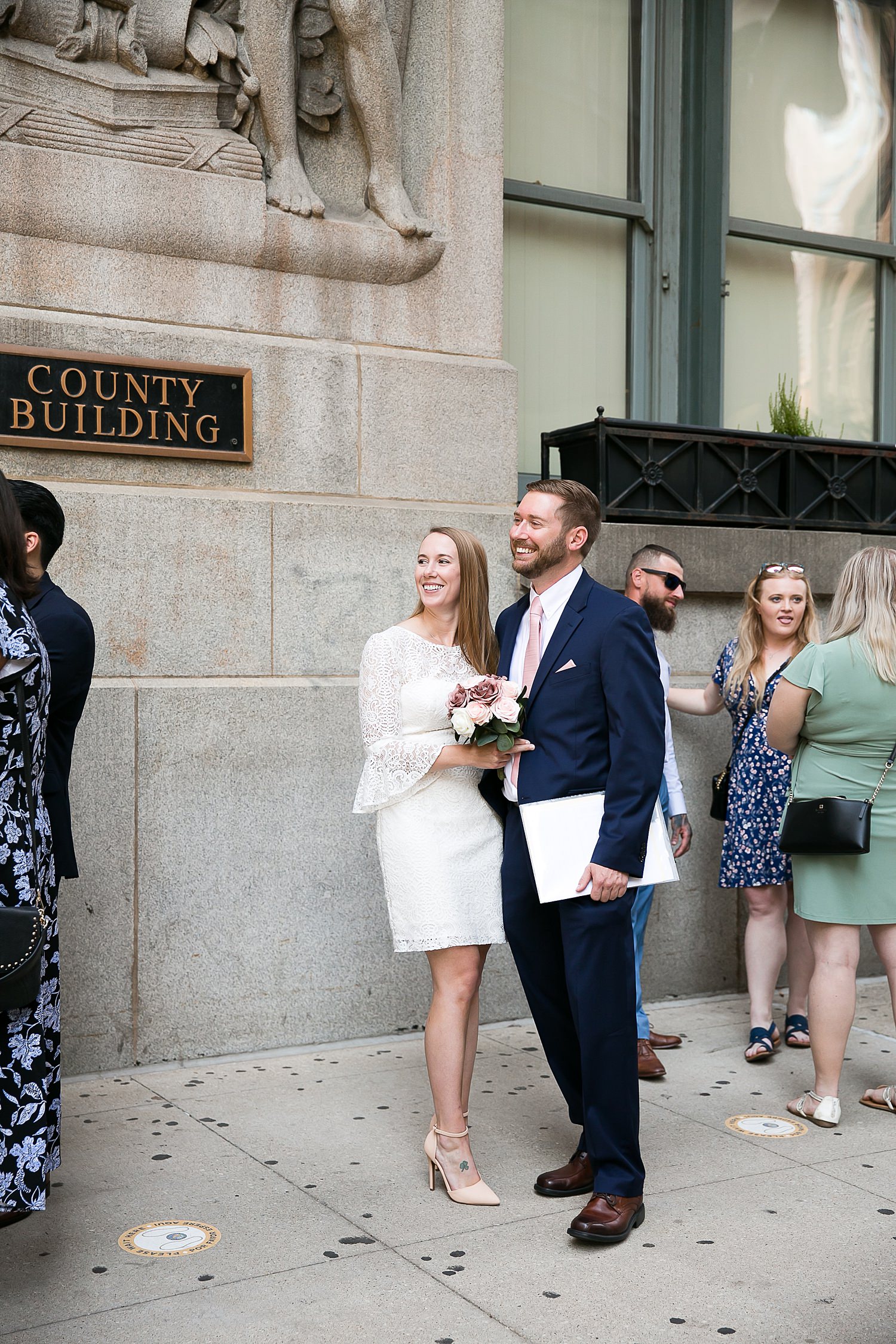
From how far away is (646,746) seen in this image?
3883 millimetres

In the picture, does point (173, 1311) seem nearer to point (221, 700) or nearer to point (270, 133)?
point (221, 700)

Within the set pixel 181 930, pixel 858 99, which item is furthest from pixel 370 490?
pixel 858 99

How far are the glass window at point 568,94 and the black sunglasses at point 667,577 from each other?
3084 mm

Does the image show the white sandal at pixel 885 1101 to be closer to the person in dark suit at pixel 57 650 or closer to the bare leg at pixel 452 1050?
the bare leg at pixel 452 1050

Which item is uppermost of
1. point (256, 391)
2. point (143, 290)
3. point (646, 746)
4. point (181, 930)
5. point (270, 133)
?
point (270, 133)

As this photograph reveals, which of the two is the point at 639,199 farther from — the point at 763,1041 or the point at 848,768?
the point at 763,1041

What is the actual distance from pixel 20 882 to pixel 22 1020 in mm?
394

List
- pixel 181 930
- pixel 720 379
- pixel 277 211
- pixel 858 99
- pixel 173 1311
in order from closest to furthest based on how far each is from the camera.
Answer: pixel 173 1311 → pixel 181 930 → pixel 277 211 → pixel 720 379 → pixel 858 99

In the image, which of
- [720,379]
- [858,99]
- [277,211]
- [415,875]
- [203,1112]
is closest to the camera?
[415,875]

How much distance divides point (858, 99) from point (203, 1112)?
7.84 m

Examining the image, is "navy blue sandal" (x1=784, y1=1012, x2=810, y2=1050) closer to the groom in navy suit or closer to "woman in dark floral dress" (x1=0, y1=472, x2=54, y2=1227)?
the groom in navy suit

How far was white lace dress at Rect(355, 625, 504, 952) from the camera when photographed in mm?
4117

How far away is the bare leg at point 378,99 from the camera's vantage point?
19.7 ft

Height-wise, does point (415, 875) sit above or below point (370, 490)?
below
